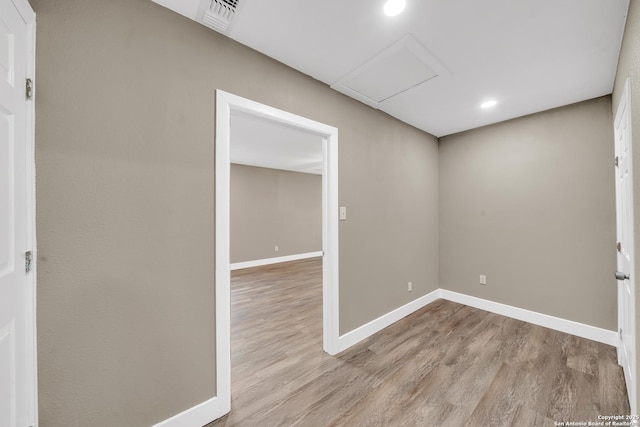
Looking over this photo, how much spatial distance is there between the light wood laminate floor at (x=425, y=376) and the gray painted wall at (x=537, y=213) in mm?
462

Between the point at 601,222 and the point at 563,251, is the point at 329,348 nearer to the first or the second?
the point at 563,251

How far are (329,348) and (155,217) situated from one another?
6.07 ft

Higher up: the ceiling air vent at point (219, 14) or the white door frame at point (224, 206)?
the ceiling air vent at point (219, 14)

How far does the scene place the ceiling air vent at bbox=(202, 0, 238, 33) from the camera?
53.8 inches

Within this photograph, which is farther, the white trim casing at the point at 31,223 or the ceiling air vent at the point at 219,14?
the ceiling air vent at the point at 219,14

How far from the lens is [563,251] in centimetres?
264

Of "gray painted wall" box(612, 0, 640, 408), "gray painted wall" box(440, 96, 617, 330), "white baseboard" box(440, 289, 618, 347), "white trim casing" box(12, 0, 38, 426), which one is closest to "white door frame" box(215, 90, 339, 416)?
"white trim casing" box(12, 0, 38, 426)

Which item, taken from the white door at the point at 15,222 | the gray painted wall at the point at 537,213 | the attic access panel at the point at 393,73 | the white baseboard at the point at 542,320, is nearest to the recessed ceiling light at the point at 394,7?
the attic access panel at the point at 393,73

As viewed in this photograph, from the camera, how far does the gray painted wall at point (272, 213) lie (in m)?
5.84

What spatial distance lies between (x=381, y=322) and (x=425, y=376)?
79cm

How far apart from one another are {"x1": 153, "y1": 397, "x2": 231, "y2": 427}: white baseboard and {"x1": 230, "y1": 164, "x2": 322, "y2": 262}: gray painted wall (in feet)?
14.1

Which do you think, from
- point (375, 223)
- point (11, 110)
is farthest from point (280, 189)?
point (11, 110)

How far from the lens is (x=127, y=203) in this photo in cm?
127

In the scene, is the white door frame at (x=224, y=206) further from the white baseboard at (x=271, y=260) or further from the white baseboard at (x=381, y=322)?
the white baseboard at (x=271, y=260)
